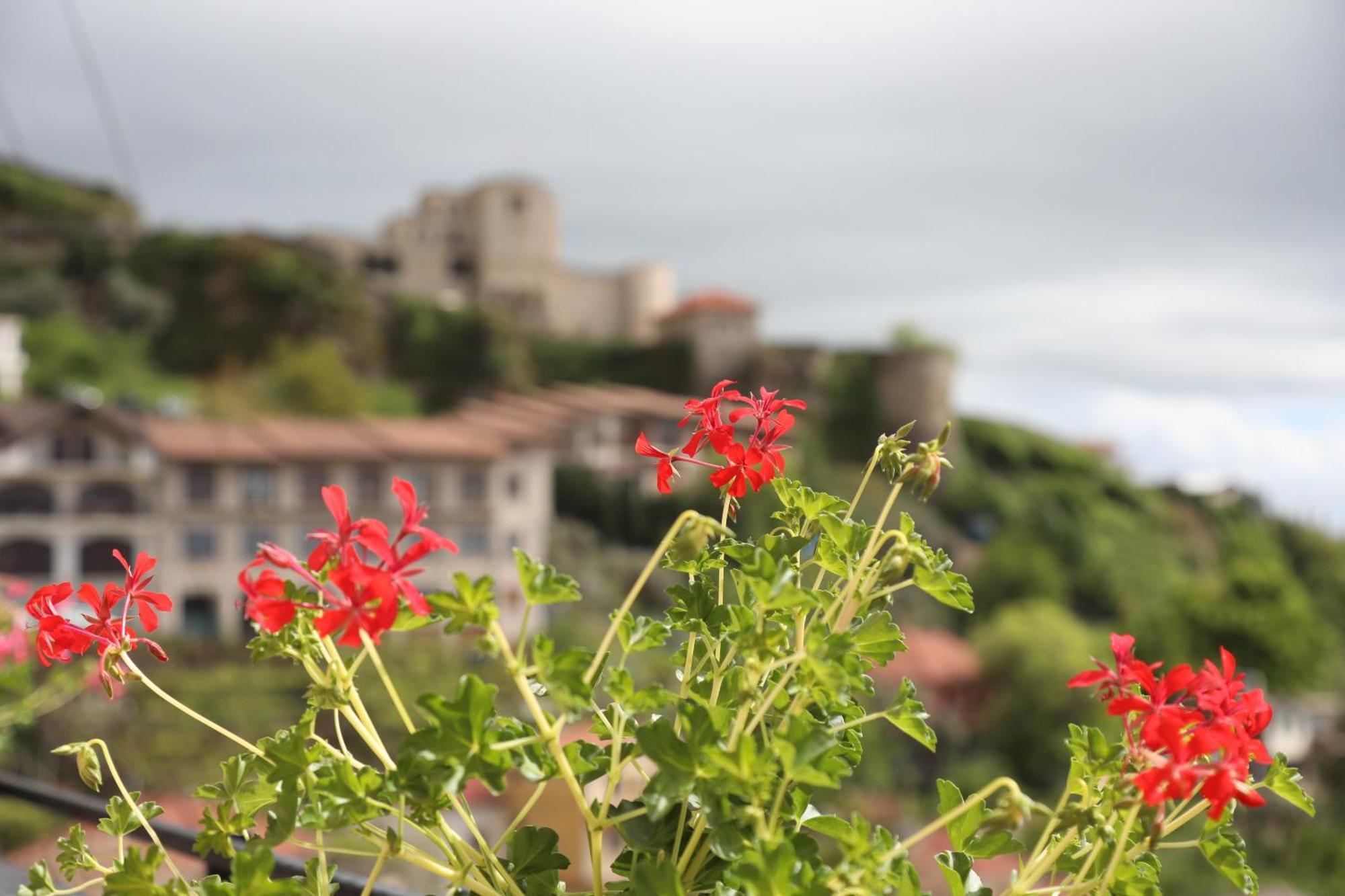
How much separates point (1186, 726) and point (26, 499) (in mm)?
17600

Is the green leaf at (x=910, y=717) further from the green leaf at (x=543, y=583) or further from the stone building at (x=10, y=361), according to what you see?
the stone building at (x=10, y=361)

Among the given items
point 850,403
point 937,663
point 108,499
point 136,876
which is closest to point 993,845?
point 136,876

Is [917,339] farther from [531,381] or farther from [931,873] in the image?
[931,873]

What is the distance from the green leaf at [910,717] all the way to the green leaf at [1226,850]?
166 mm

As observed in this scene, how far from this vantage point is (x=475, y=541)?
1772 centimetres

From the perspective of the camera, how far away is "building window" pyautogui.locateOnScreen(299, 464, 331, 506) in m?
16.5

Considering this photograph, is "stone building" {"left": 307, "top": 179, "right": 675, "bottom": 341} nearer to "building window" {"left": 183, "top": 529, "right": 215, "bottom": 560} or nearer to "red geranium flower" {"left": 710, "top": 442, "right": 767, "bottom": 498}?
"building window" {"left": 183, "top": 529, "right": 215, "bottom": 560}

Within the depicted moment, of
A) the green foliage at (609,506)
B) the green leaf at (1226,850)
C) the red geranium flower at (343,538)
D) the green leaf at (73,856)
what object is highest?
the red geranium flower at (343,538)

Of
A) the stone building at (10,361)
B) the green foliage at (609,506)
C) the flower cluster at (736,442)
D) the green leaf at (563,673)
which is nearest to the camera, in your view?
the green leaf at (563,673)

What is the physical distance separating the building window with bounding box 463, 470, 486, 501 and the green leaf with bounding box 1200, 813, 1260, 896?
1732cm

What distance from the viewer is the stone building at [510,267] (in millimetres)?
30562

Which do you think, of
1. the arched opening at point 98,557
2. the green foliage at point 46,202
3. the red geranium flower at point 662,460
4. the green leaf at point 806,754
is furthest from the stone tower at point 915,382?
the green leaf at point 806,754

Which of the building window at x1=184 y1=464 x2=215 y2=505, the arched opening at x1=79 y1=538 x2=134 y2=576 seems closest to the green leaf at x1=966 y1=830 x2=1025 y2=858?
the building window at x1=184 y1=464 x2=215 y2=505

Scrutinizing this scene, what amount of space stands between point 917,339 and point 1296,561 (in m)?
14.6
